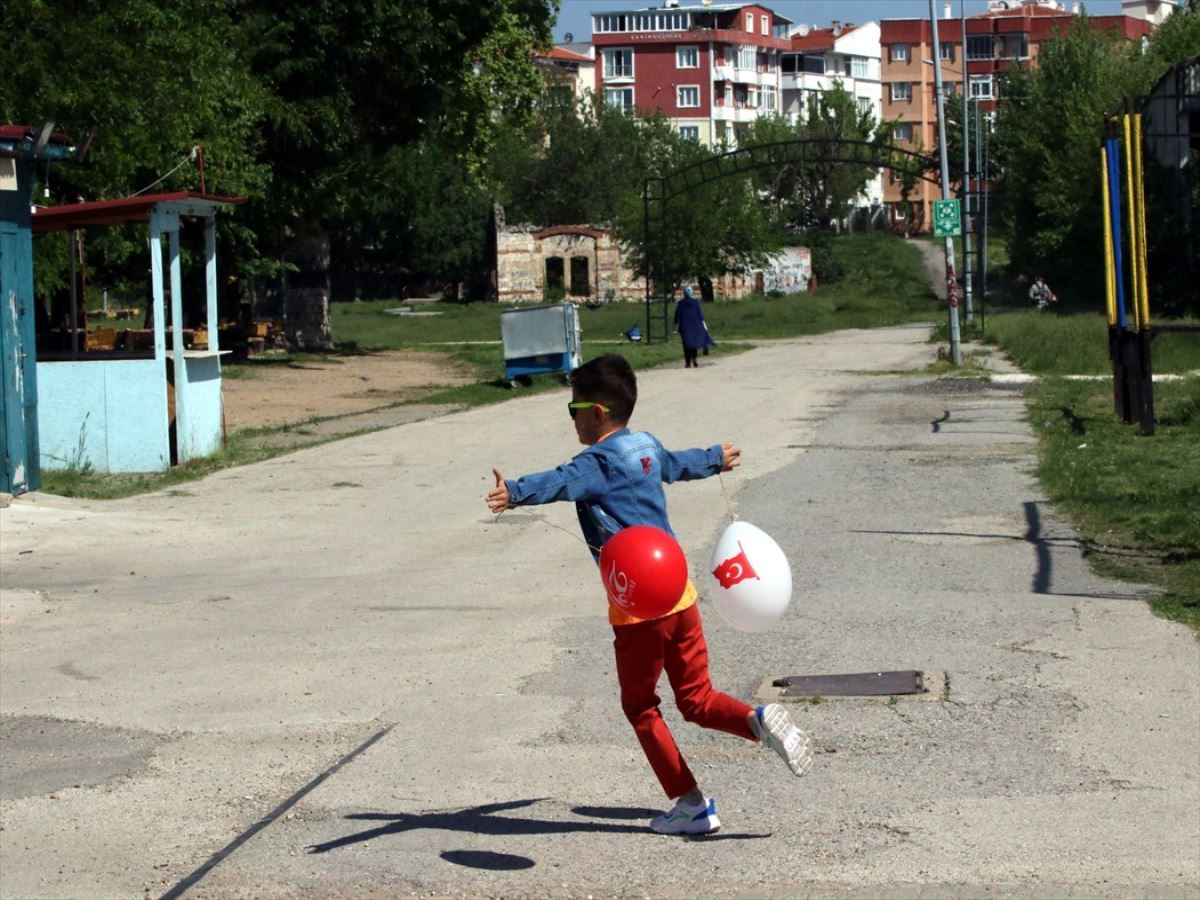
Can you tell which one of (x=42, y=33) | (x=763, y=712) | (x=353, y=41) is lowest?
(x=763, y=712)

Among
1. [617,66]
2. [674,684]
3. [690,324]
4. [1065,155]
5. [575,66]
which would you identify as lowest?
[674,684]

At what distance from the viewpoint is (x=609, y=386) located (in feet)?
18.7

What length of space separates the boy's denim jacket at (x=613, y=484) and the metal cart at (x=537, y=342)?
23458mm

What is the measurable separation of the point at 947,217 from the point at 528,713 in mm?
26752

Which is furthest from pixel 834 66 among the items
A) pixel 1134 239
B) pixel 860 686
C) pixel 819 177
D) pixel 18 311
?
pixel 860 686

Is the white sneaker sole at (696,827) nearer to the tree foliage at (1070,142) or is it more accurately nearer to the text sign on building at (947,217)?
the text sign on building at (947,217)

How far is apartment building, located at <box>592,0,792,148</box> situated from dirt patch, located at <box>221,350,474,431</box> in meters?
84.2

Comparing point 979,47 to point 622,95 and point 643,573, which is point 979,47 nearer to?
point 622,95

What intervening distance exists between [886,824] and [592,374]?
1924 mm

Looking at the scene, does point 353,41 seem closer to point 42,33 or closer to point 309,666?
point 42,33

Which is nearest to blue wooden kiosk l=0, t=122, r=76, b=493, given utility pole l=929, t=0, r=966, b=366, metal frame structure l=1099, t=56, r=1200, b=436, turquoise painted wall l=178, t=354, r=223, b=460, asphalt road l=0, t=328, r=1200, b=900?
asphalt road l=0, t=328, r=1200, b=900

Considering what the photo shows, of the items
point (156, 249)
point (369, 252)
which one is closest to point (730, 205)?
point (369, 252)

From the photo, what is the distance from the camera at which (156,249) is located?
16734 millimetres

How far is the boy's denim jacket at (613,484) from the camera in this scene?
555cm
